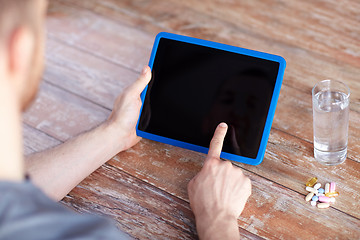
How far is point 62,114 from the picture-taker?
4.87ft

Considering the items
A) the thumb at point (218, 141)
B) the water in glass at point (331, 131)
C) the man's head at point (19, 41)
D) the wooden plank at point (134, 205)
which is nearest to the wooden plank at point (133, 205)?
the wooden plank at point (134, 205)

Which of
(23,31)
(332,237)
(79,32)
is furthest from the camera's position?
(79,32)

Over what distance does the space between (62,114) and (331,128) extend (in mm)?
888

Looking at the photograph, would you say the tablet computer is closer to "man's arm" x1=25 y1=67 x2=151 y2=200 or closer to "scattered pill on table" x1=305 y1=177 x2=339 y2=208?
"man's arm" x1=25 y1=67 x2=151 y2=200

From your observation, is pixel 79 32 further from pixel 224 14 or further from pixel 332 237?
pixel 332 237

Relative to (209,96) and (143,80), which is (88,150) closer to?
(143,80)

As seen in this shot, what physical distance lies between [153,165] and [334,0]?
111 cm

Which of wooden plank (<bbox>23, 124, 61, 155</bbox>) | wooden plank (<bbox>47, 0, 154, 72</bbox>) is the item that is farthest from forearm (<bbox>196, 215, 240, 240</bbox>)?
wooden plank (<bbox>47, 0, 154, 72</bbox>)

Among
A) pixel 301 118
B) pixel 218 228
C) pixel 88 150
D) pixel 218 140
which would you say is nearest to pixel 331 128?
pixel 301 118

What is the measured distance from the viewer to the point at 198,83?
50.4 inches

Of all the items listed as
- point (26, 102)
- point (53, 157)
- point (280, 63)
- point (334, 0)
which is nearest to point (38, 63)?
point (26, 102)

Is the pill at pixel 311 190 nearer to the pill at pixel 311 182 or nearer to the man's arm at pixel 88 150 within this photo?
the pill at pixel 311 182

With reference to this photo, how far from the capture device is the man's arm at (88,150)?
1.20 m

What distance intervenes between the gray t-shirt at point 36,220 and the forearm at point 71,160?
0.58 m
